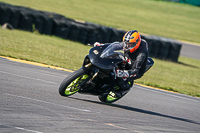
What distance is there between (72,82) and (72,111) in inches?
37.5

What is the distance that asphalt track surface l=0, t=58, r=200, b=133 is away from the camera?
519 cm

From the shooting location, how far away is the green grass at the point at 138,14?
3209 centimetres

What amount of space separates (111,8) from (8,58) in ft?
99.1

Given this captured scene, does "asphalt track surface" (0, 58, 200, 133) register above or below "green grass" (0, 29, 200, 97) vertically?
above

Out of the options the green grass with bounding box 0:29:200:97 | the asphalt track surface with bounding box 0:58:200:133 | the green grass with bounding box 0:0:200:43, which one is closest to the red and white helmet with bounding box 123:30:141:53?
the asphalt track surface with bounding box 0:58:200:133

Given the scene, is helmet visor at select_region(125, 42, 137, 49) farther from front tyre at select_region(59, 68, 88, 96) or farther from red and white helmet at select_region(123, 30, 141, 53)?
front tyre at select_region(59, 68, 88, 96)

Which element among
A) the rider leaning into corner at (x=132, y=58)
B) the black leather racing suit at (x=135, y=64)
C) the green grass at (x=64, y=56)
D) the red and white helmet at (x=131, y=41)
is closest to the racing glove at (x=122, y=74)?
the rider leaning into corner at (x=132, y=58)

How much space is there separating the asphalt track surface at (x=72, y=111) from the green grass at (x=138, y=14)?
69.0 ft

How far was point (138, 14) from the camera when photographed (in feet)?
131

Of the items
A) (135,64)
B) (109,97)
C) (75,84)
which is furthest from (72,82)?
(135,64)

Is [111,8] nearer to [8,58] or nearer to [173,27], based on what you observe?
[173,27]

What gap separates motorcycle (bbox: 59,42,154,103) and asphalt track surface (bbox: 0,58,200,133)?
A: 306 millimetres

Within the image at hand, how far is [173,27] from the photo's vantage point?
1420 inches

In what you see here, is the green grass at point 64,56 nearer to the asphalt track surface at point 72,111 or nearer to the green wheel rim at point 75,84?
the asphalt track surface at point 72,111
